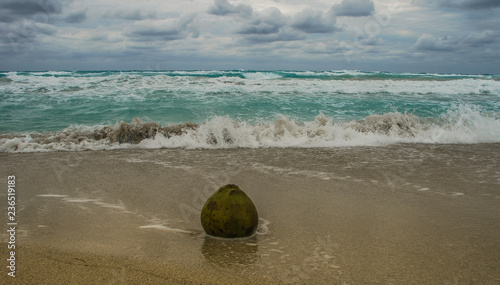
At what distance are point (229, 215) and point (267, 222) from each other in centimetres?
60

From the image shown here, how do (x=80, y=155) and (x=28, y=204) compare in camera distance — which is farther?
(x=80, y=155)

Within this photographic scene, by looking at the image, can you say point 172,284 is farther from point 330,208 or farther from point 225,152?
point 225,152

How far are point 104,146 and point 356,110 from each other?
9.17 m

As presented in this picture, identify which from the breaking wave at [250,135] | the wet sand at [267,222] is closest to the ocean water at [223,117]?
the breaking wave at [250,135]

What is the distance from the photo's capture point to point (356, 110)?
1295 centimetres

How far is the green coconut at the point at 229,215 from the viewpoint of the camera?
2.61m

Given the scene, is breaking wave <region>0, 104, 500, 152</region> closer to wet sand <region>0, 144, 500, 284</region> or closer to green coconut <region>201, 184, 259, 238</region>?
wet sand <region>0, 144, 500, 284</region>

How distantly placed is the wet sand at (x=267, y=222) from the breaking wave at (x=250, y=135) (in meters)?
1.22

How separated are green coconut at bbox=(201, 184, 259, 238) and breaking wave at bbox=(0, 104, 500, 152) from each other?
13.6 ft

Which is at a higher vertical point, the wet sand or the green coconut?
the green coconut

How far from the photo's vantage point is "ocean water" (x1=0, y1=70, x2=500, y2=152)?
715 cm

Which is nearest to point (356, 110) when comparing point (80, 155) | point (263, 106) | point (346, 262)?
point (263, 106)

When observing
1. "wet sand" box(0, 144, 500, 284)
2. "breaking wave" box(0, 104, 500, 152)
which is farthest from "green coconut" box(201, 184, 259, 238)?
"breaking wave" box(0, 104, 500, 152)

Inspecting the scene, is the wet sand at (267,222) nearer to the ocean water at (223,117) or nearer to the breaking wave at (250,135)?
the breaking wave at (250,135)
